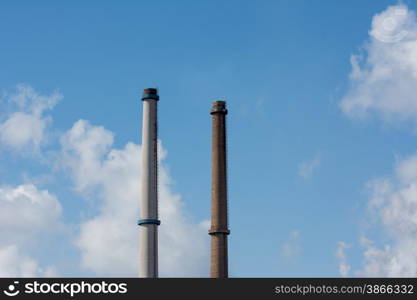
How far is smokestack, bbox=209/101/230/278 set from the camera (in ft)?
201

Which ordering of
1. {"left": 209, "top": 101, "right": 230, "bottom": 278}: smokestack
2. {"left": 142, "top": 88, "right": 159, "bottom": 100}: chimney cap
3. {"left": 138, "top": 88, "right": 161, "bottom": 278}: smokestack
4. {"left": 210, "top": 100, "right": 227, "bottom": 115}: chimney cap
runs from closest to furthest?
{"left": 138, "top": 88, "right": 161, "bottom": 278}: smokestack, {"left": 209, "top": 101, "right": 230, "bottom": 278}: smokestack, {"left": 142, "top": 88, "right": 159, "bottom": 100}: chimney cap, {"left": 210, "top": 100, "right": 227, "bottom": 115}: chimney cap

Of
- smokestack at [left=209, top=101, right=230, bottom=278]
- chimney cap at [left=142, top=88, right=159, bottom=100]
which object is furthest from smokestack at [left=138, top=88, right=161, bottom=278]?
smokestack at [left=209, top=101, right=230, bottom=278]

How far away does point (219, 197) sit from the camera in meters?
62.5

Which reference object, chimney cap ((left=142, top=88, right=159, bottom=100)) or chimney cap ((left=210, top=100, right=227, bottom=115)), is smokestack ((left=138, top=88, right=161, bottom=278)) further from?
chimney cap ((left=210, top=100, right=227, bottom=115))

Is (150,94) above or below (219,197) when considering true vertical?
above

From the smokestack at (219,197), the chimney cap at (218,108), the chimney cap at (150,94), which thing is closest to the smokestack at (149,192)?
the chimney cap at (150,94)

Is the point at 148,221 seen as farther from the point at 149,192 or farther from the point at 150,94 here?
the point at 150,94

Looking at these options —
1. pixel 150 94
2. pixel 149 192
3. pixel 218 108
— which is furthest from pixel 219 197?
pixel 150 94

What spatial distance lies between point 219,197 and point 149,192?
5.36 metres

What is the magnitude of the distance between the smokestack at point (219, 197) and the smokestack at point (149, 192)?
170 inches

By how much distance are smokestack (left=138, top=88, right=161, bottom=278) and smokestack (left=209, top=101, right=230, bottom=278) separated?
4.32m

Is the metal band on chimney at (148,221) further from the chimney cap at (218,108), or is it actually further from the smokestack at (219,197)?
the chimney cap at (218,108)

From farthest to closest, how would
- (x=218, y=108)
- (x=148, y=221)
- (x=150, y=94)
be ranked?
(x=218, y=108), (x=150, y=94), (x=148, y=221)

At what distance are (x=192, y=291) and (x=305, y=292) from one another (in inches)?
183
